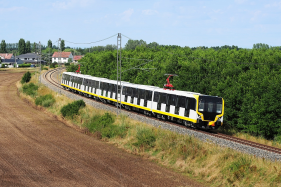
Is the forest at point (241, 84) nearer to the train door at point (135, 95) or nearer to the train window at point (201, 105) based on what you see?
the train door at point (135, 95)

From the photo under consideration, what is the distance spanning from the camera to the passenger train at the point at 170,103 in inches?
1145

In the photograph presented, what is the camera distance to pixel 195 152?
77.1 ft

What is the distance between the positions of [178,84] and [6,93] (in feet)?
143

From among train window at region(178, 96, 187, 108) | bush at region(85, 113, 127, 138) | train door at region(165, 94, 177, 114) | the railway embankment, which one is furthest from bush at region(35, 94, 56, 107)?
train window at region(178, 96, 187, 108)

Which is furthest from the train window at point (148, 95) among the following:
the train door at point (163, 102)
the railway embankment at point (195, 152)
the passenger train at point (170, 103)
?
the railway embankment at point (195, 152)

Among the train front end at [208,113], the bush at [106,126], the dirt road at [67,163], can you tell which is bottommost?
the dirt road at [67,163]

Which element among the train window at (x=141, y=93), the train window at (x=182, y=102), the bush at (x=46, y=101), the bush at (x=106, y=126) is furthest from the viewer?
the bush at (x=46, y=101)

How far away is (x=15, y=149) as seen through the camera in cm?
2781

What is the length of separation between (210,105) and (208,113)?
0.73 meters

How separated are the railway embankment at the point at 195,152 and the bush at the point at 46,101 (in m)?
18.5

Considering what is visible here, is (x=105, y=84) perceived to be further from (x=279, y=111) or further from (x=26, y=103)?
(x=279, y=111)

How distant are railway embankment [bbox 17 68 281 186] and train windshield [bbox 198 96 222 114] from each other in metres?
3.31

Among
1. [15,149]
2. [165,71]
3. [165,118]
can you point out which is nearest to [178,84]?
[165,71]

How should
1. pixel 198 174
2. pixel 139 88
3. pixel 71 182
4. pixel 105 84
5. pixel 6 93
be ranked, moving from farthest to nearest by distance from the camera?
pixel 6 93, pixel 105 84, pixel 139 88, pixel 198 174, pixel 71 182
